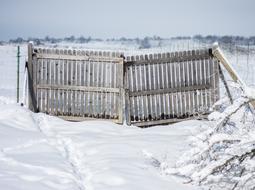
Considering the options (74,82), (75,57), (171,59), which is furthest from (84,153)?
(171,59)

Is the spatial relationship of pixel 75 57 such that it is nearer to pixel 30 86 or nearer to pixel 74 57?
pixel 74 57

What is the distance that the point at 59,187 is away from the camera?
19.0 feet

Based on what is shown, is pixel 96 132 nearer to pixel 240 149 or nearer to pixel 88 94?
pixel 88 94

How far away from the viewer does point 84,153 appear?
8.07m

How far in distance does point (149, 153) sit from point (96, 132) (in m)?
2.72

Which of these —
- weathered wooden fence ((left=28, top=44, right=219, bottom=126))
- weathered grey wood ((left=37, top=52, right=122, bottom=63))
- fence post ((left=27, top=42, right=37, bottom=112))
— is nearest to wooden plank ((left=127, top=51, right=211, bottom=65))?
weathered wooden fence ((left=28, top=44, right=219, bottom=126))

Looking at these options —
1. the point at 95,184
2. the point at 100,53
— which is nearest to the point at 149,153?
the point at 95,184

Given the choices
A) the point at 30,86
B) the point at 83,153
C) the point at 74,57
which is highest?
the point at 74,57

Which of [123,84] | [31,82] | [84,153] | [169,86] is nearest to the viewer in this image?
[84,153]

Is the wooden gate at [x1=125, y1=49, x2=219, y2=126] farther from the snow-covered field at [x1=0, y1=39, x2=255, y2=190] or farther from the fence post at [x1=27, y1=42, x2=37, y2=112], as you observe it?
the fence post at [x1=27, y1=42, x2=37, y2=112]

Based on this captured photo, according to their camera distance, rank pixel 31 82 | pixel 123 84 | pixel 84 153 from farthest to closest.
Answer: pixel 31 82 < pixel 123 84 < pixel 84 153

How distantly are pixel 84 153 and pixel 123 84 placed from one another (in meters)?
4.12

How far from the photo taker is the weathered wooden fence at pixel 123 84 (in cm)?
1196

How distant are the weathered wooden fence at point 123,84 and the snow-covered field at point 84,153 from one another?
62 centimetres
